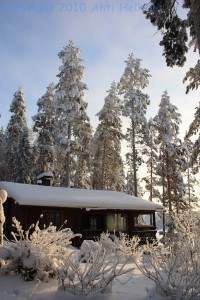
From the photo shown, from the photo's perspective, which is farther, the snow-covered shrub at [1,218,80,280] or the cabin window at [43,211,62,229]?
the cabin window at [43,211,62,229]

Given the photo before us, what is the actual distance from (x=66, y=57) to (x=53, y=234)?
89.1ft

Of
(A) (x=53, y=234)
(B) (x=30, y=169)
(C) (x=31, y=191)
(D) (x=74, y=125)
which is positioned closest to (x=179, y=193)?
(D) (x=74, y=125)

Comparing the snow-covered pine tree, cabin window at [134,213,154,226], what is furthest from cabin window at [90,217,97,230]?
the snow-covered pine tree

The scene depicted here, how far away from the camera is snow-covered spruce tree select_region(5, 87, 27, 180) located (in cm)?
4012

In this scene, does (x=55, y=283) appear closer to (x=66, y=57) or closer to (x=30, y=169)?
(x=66, y=57)

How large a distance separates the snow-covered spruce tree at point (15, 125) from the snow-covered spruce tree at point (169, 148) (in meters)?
16.8

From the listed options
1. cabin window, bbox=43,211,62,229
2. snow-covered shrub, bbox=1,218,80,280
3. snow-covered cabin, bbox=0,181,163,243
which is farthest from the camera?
cabin window, bbox=43,211,62,229

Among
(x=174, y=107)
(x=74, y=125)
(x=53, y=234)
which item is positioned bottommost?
(x=53, y=234)

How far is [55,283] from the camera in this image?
7395 millimetres

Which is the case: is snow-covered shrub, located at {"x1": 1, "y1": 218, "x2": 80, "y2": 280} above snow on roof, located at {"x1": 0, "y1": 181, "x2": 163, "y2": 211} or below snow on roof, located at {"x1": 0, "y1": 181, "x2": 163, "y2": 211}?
below

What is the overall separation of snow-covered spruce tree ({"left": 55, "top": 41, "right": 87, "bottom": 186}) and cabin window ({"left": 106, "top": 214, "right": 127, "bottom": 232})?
9.25 meters

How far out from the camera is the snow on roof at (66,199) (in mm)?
18469

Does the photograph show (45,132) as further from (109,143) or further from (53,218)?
(53,218)

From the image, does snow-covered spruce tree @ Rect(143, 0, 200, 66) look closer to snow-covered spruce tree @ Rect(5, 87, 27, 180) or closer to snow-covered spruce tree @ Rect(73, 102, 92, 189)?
snow-covered spruce tree @ Rect(73, 102, 92, 189)
